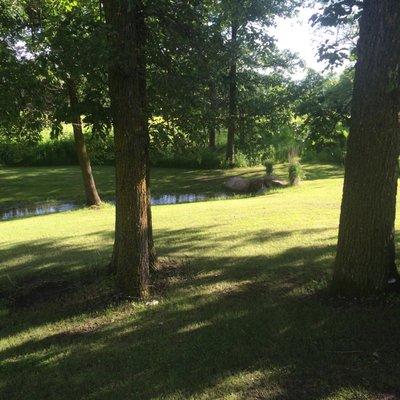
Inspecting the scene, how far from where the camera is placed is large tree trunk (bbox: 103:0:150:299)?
5184mm

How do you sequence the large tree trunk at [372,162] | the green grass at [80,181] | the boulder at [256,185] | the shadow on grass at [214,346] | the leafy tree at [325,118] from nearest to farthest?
the shadow on grass at [214,346], the large tree trunk at [372,162], the leafy tree at [325,118], the boulder at [256,185], the green grass at [80,181]

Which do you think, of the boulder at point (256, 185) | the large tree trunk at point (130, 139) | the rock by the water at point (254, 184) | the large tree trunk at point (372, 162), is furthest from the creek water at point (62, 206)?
the large tree trunk at point (372, 162)

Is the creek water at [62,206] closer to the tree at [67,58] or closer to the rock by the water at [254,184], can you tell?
the rock by the water at [254,184]

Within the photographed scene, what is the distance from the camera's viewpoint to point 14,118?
6105 mm

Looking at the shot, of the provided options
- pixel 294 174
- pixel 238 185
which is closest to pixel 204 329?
pixel 294 174

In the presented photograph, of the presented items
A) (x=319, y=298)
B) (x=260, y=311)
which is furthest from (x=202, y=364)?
(x=319, y=298)

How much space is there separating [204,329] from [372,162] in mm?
2387

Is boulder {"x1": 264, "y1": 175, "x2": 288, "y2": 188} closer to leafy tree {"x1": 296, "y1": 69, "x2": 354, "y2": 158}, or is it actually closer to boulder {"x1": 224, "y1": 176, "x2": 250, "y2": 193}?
boulder {"x1": 224, "y1": 176, "x2": 250, "y2": 193}

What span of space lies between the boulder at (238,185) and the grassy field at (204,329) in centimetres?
1239

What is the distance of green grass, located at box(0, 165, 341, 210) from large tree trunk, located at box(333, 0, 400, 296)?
1628 cm

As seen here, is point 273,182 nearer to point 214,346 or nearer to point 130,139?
point 130,139

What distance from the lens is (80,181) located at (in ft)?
79.0

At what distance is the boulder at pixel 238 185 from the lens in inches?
821

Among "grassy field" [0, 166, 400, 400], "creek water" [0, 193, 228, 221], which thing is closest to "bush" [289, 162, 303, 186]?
"creek water" [0, 193, 228, 221]
